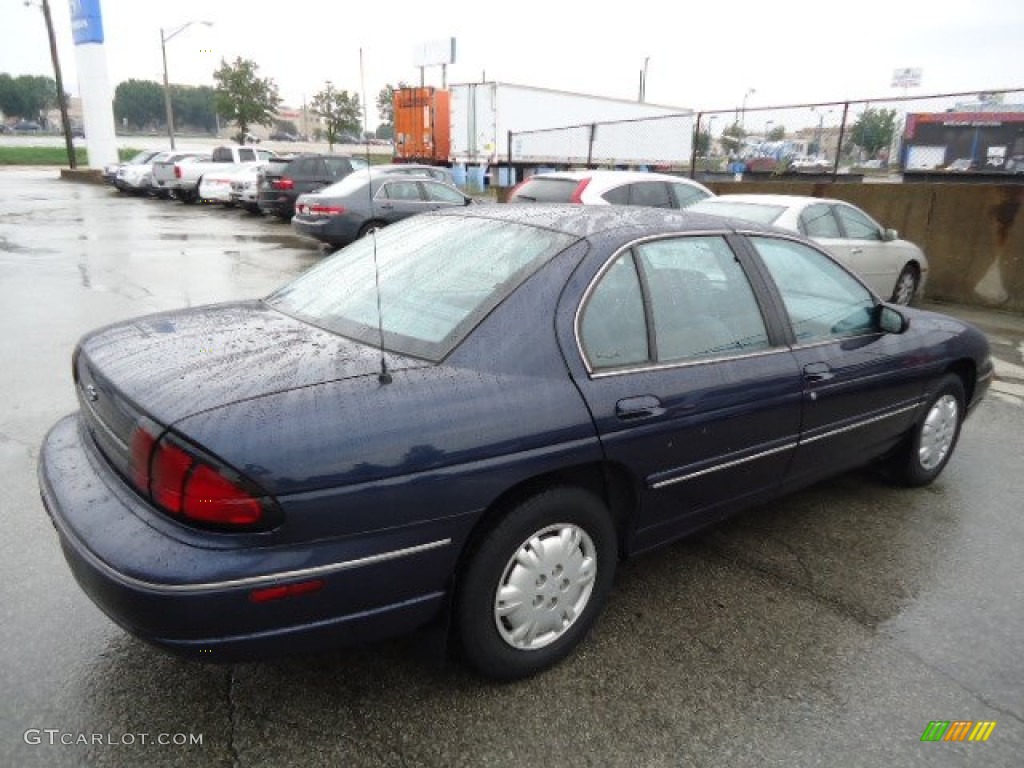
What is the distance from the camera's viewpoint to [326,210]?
41.1 feet

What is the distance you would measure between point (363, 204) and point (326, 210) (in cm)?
66

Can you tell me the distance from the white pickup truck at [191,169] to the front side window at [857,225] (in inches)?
778

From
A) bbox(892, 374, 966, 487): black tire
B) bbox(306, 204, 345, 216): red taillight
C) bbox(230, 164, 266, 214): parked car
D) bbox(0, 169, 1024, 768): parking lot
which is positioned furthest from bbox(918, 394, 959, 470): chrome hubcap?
bbox(230, 164, 266, 214): parked car

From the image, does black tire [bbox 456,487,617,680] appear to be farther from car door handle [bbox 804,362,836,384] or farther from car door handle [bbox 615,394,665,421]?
car door handle [bbox 804,362,836,384]

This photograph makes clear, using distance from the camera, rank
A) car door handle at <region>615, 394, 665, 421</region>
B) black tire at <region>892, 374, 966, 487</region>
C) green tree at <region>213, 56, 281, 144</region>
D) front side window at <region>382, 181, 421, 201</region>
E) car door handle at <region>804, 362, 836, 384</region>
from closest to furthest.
Answer: car door handle at <region>615, 394, 665, 421</region>, car door handle at <region>804, 362, 836, 384</region>, black tire at <region>892, 374, 966, 487</region>, front side window at <region>382, 181, 421, 201</region>, green tree at <region>213, 56, 281, 144</region>

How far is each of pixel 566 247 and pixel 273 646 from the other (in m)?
1.63

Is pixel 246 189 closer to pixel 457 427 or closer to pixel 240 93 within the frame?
pixel 457 427

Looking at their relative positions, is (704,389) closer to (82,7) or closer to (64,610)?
(64,610)

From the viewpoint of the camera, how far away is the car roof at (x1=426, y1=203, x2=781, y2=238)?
113 inches

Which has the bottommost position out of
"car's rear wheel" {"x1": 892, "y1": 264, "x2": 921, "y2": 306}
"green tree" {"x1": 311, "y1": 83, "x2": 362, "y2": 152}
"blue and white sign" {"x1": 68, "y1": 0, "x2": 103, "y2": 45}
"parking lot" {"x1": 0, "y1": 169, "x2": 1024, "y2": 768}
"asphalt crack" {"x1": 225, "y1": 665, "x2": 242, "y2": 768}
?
"parking lot" {"x1": 0, "y1": 169, "x2": 1024, "y2": 768}

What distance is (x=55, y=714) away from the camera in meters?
2.28

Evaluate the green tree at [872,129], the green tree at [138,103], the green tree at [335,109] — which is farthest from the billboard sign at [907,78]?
the green tree at [138,103]

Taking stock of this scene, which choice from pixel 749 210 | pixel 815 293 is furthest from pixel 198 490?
pixel 749 210

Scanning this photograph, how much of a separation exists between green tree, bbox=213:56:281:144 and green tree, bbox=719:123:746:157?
3601cm
